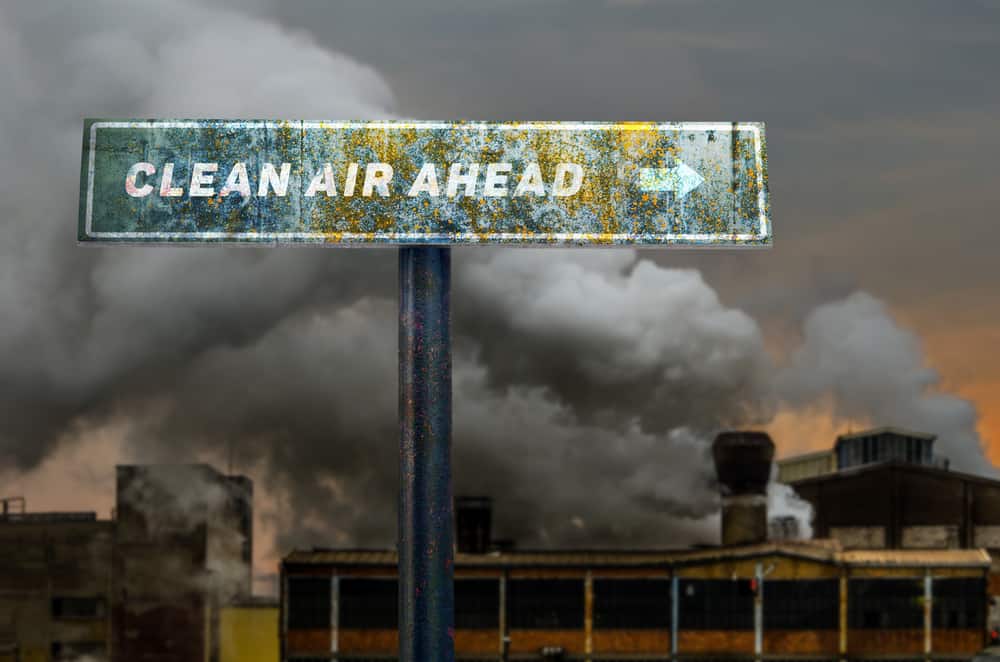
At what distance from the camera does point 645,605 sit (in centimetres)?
5131

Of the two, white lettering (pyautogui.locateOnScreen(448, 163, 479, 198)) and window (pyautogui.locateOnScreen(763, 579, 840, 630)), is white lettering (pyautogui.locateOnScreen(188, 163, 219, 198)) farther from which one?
window (pyautogui.locateOnScreen(763, 579, 840, 630))

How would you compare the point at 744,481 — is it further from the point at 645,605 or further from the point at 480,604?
the point at 480,604

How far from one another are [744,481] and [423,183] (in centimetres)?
4833

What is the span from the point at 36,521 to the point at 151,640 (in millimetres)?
7967

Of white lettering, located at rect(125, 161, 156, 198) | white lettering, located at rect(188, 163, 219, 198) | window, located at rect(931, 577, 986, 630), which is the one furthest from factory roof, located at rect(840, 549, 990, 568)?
white lettering, located at rect(125, 161, 156, 198)

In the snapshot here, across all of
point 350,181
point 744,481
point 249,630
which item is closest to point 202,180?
point 350,181

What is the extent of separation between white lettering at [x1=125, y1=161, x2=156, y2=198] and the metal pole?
2262mm

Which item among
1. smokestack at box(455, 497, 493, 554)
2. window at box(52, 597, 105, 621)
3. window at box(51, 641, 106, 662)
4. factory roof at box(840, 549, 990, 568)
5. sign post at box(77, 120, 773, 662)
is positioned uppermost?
sign post at box(77, 120, 773, 662)

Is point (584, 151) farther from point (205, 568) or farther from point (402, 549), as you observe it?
point (205, 568)

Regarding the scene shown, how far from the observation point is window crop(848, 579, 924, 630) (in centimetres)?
5128

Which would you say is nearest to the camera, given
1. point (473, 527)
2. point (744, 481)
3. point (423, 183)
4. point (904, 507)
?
point (423, 183)

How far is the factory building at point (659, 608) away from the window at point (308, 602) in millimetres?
36

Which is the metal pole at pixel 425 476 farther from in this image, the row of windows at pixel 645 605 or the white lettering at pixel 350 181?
the row of windows at pixel 645 605

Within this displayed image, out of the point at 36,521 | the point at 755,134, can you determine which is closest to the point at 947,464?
the point at 36,521
